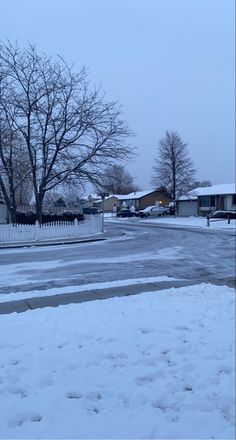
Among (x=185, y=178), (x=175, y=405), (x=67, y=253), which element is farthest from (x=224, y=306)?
(x=185, y=178)

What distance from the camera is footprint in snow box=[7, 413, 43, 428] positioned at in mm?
3742

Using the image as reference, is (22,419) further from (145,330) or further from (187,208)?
(187,208)

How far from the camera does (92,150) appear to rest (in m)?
31.2

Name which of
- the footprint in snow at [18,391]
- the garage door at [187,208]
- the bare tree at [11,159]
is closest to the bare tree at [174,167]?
the garage door at [187,208]

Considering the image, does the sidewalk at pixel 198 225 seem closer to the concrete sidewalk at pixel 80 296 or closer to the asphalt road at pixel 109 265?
the asphalt road at pixel 109 265

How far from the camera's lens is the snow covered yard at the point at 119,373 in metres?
3.71

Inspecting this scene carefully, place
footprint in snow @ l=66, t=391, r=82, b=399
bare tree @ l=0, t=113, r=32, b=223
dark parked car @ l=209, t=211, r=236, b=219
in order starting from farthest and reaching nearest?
dark parked car @ l=209, t=211, r=236, b=219 → bare tree @ l=0, t=113, r=32, b=223 → footprint in snow @ l=66, t=391, r=82, b=399

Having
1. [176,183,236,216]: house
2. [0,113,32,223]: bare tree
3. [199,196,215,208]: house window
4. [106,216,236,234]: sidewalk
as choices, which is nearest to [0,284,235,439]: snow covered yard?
[0,113,32,223]: bare tree

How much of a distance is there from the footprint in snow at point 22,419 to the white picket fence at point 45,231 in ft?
68.2

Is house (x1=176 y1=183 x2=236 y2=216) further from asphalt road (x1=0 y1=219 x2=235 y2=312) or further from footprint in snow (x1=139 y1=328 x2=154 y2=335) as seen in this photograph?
footprint in snow (x1=139 y1=328 x2=154 y2=335)

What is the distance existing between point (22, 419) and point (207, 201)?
63989 millimetres

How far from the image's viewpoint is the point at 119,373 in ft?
15.4

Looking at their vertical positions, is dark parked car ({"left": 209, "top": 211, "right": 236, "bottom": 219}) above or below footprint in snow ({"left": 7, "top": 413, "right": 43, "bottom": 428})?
above

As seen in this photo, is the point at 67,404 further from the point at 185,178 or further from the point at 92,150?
the point at 185,178
